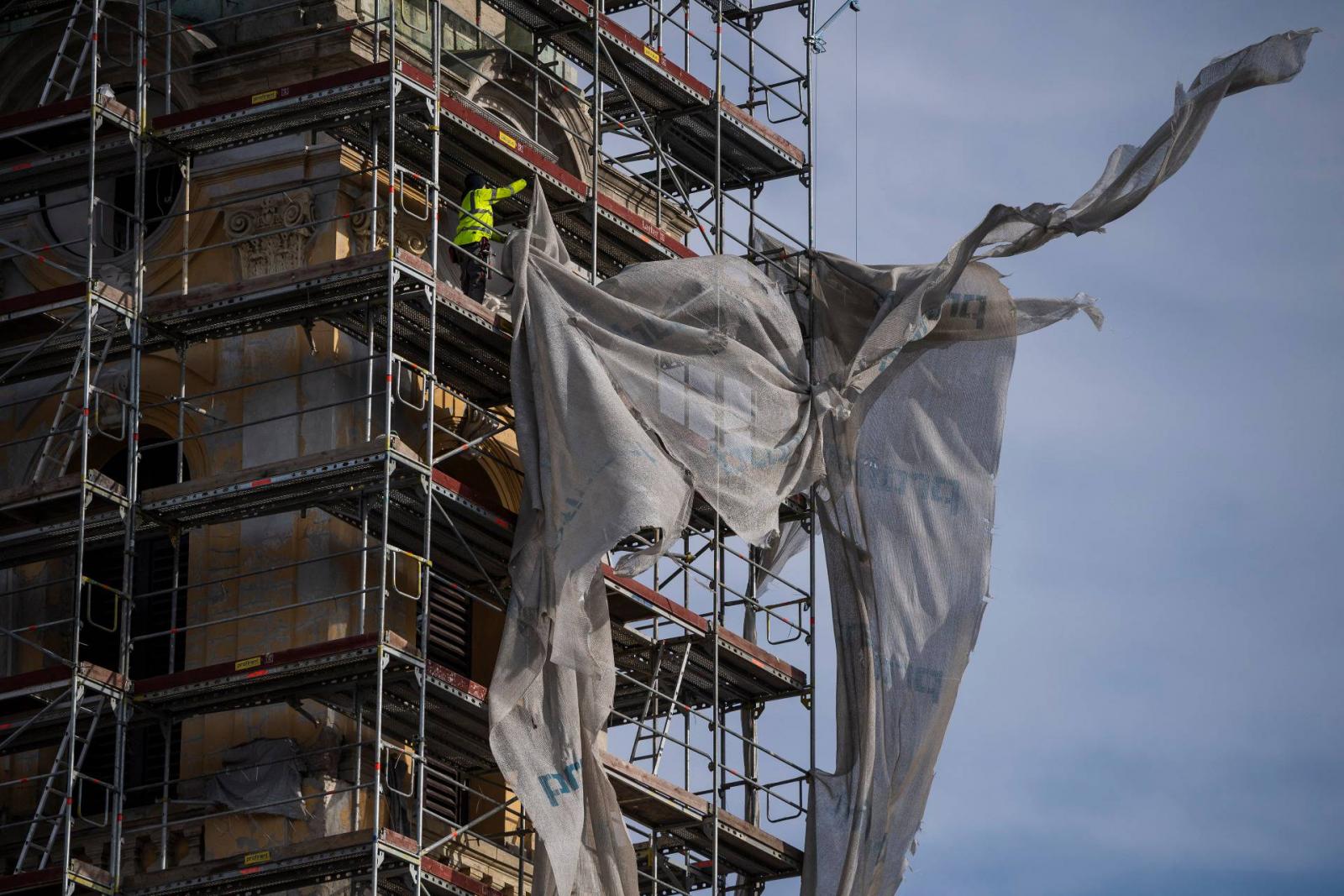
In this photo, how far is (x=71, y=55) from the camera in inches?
1869

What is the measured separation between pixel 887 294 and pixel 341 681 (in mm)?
9025

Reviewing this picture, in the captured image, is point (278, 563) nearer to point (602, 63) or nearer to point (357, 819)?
point (357, 819)

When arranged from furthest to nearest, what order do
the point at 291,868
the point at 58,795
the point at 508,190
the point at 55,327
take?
the point at 508,190, the point at 55,327, the point at 58,795, the point at 291,868

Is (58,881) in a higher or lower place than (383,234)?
lower

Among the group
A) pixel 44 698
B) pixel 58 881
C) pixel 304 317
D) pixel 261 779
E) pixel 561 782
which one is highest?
pixel 304 317

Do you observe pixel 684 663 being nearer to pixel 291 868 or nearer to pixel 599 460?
pixel 599 460

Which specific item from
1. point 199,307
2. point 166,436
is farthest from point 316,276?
point 166,436

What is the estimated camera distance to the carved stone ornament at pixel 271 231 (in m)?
44.6

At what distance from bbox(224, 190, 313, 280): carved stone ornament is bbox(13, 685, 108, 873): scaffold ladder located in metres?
5.51

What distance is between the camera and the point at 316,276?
1654 inches

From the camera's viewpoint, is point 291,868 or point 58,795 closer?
point 291,868

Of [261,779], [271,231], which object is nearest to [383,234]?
[271,231]

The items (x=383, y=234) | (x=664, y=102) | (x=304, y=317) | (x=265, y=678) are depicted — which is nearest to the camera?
(x=265, y=678)

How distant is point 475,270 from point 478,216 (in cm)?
75
